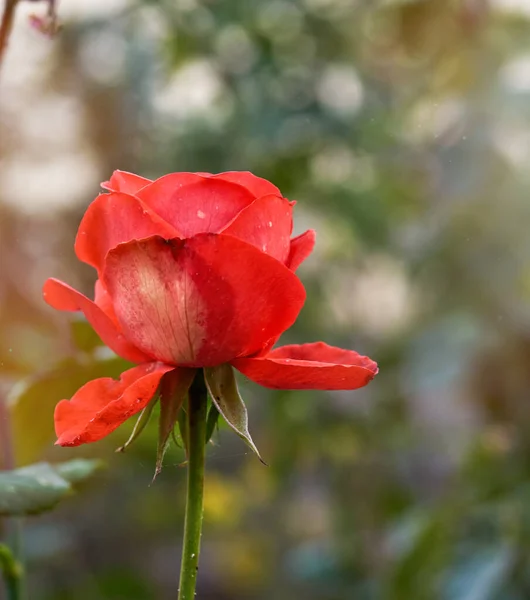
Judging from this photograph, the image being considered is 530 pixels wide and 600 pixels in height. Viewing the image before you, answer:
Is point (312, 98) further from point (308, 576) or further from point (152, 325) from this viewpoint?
point (152, 325)

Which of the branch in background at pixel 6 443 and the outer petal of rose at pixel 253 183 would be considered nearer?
the outer petal of rose at pixel 253 183

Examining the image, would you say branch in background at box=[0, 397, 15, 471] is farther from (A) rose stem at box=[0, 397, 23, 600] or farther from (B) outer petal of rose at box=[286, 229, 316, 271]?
(B) outer petal of rose at box=[286, 229, 316, 271]

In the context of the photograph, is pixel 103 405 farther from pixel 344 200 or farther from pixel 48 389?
pixel 344 200

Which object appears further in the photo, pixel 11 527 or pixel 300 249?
pixel 11 527

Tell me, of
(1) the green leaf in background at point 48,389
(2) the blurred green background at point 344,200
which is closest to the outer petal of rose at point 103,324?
(1) the green leaf in background at point 48,389

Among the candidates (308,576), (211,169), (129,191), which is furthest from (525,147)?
(129,191)

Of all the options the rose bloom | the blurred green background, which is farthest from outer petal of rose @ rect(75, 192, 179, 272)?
the blurred green background

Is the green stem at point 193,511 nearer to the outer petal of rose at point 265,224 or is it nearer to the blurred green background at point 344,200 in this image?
the outer petal of rose at point 265,224

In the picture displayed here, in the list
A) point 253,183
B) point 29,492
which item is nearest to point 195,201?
point 253,183
